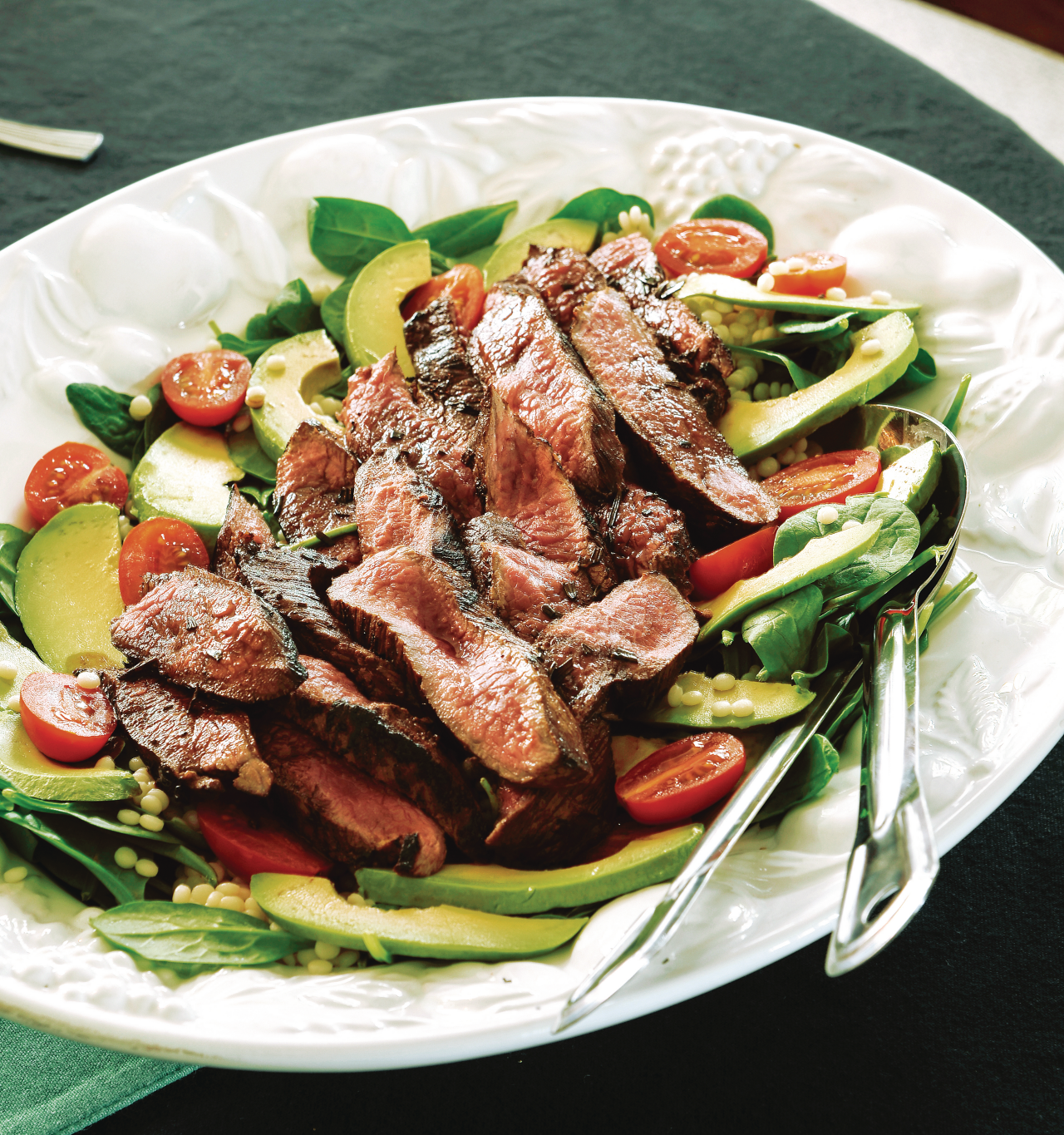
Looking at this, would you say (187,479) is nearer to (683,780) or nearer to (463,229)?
(463,229)

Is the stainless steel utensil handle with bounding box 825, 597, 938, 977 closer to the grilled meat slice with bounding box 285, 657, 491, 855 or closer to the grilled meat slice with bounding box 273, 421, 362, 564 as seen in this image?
the grilled meat slice with bounding box 285, 657, 491, 855

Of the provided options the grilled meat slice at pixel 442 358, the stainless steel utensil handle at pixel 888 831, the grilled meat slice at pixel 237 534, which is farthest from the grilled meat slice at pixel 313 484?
the stainless steel utensil handle at pixel 888 831

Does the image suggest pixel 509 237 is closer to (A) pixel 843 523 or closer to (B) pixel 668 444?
(B) pixel 668 444

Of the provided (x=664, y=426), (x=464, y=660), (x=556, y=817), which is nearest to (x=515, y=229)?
(x=664, y=426)

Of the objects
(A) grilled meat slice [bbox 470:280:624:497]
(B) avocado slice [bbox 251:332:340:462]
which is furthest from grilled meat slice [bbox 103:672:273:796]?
(A) grilled meat slice [bbox 470:280:624:497]

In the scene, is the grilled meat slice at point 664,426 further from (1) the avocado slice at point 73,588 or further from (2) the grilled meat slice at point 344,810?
(1) the avocado slice at point 73,588
